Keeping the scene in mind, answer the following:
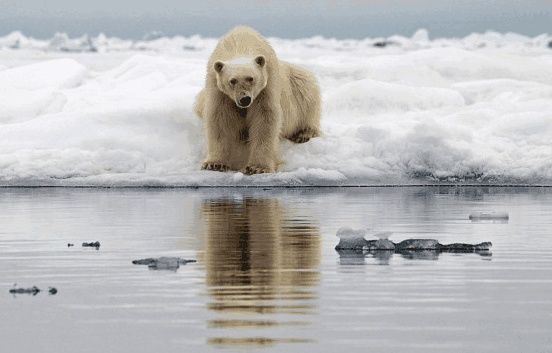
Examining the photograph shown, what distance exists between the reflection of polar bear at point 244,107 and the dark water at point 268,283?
2473mm

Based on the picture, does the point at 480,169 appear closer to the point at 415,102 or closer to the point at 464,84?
the point at 415,102

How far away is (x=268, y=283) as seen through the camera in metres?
7.53

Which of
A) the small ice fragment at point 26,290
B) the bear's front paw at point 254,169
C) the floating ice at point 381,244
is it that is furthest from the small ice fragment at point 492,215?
the small ice fragment at point 26,290

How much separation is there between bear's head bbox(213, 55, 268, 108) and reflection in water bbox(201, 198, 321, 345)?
252 centimetres

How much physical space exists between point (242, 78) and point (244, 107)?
353 millimetres

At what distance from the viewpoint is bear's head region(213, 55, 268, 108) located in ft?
49.6

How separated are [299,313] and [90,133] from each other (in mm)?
11741

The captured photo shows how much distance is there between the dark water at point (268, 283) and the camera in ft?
19.2

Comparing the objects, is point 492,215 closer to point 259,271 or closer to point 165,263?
point 259,271

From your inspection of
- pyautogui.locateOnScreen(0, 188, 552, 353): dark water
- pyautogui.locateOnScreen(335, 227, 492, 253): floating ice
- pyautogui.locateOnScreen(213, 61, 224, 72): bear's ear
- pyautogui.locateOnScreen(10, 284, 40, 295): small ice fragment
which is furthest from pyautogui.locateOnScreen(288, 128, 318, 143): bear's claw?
pyautogui.locateOnScreen(10, 284, 40, 295): small ice fragment

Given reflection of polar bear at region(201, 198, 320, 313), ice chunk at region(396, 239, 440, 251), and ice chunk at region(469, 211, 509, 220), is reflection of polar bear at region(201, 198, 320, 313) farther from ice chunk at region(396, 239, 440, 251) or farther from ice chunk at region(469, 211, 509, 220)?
ice chunk at region(469, 211, 509, 220)

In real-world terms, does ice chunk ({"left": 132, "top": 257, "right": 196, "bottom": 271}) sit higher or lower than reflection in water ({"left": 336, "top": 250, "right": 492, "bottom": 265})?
lower

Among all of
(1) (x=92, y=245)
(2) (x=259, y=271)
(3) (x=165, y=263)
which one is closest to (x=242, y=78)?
(1) (x=92, y=245)

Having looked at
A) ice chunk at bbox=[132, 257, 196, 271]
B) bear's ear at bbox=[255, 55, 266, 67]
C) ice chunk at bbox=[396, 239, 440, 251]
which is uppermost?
bear's ear at bbox=[255, 55, 266, 67]
